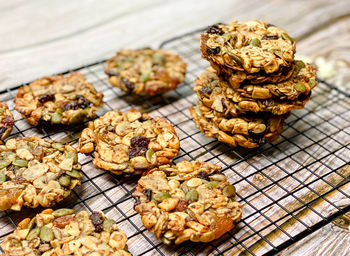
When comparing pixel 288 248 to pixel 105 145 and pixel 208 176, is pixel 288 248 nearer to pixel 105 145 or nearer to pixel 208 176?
pixel 208 176

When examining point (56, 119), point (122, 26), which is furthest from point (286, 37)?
point (122, 26)

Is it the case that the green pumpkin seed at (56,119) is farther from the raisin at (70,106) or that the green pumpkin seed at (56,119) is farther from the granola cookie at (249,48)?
the granola cookie at (249,48)

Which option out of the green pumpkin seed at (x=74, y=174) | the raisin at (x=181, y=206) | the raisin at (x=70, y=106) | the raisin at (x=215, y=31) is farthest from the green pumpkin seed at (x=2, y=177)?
the raisin at (x=215, y=31)

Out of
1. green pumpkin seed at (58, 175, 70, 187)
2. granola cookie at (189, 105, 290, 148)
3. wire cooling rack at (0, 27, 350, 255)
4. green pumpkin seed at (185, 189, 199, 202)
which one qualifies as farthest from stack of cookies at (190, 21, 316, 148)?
green pumpkin seed at (58, 175, 70, 187)

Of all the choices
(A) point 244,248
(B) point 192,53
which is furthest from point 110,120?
(B) point 192,53

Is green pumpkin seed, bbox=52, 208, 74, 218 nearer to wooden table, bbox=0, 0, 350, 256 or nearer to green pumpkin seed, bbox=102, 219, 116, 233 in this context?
green pumpkin seed, bbox=102, 219, 116, 233

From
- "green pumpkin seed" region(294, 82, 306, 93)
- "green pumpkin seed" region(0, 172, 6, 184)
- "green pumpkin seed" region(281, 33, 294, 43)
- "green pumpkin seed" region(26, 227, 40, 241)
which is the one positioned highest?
"green pumpkin seed" region(281, 33, 294, 43)
